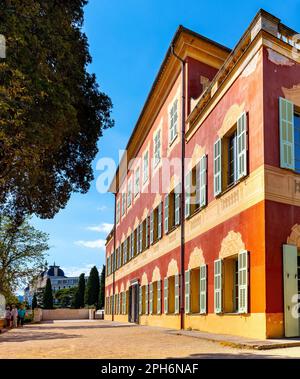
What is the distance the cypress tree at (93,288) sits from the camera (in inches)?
3051

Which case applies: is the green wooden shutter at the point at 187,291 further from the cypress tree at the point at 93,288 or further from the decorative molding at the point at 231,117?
the cypress tree at the point at 93,288

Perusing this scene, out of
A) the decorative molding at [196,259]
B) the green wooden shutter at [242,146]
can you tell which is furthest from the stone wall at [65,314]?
the green wooden shutter at [242,146]

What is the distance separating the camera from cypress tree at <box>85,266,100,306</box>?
254 feet

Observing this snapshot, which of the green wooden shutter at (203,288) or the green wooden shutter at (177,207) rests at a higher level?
the green wooden shutter at (177,207)

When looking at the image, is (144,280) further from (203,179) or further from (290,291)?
(290,291)

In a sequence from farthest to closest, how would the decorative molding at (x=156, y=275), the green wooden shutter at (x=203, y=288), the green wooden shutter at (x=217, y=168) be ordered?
the decorative molding at (x=156, y=275) → the green wooden shutter at (x=203, y=288) → the green wooden shutter at (x=217, y=168)

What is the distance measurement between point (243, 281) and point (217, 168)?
3.84m

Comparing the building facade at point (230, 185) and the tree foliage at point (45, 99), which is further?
the building facade at point (230, 185)

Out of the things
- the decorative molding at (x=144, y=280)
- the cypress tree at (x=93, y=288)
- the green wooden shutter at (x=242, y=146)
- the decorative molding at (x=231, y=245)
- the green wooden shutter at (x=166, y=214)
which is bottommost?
the cypress tree at (x=93, y=288)

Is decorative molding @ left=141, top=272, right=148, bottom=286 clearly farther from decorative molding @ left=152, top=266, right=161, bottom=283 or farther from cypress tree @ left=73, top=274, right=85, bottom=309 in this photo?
cypress tree @ left=73, top=274, right=85, bottom=309

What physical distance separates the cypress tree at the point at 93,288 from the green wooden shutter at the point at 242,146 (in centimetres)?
6682

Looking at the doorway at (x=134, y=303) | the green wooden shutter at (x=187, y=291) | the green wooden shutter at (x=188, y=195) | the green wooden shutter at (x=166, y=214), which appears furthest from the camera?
the doorway at (x=134, y=303)
